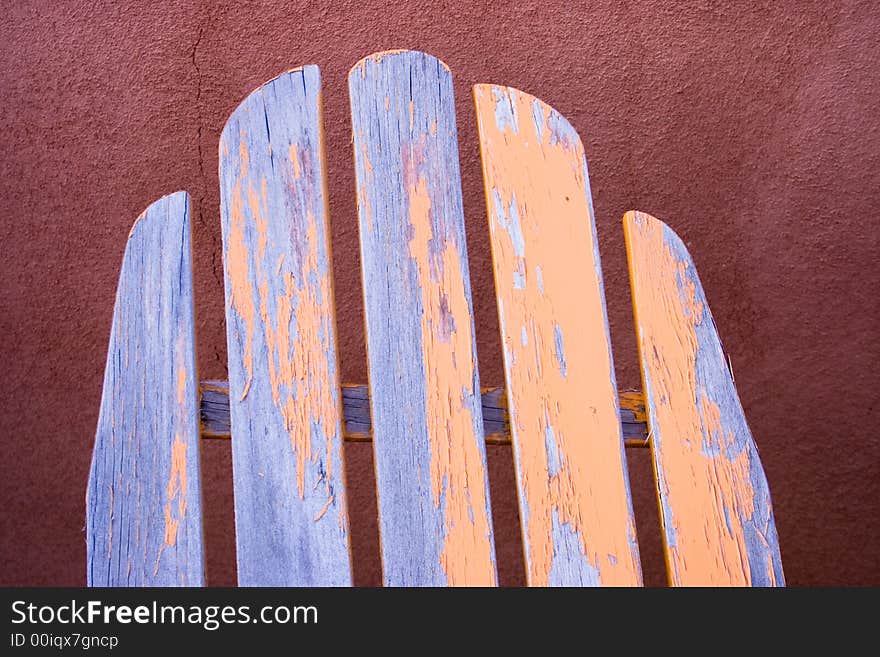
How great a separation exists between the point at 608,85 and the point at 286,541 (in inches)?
46.8

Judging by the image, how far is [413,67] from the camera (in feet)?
3.28

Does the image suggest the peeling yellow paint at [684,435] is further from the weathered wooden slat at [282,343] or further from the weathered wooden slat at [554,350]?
the weathered wooden slat at [282,343]

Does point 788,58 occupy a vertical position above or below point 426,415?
above

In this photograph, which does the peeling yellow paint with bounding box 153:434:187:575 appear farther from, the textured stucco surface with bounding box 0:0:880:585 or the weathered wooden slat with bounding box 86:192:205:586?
the textured stucco surface with bounding box 0:0:880:585

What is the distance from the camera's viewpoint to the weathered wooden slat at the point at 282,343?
2.95 feet

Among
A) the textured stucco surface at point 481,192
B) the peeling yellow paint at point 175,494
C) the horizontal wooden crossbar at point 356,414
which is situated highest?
the textured stucco surface at point 481,192

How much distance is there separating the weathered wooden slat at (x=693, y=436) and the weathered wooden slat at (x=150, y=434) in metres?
0.54

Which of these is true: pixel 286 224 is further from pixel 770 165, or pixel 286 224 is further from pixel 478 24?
pixel 770 165

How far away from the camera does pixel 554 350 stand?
37.7 inches

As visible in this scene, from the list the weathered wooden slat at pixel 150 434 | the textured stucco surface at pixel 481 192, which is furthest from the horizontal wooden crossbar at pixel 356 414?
the textured stucco surface at pixel 481 192

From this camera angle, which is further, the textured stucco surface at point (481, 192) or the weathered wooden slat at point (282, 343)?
the textured stucco surface at point (481, 192)

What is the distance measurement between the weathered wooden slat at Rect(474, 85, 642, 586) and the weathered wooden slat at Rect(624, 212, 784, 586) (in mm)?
49

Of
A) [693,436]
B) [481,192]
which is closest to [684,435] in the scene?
[693,436]

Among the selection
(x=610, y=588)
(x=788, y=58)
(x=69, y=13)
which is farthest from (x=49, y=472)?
(x=788, y=58)
